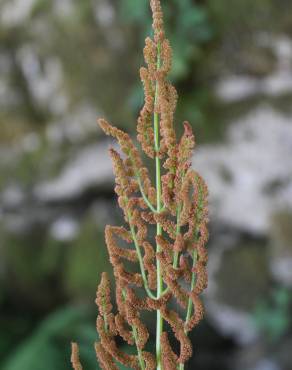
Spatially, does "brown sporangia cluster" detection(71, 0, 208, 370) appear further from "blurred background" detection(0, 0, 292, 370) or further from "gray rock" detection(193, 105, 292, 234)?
"gray rock" detection(193, 105, 292, 234)

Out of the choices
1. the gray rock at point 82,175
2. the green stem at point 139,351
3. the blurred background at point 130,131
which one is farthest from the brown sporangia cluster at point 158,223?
the gray rock at point 82,175

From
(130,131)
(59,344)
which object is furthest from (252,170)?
(59,344)

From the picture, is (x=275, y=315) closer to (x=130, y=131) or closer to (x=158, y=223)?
(x=130, y=131)

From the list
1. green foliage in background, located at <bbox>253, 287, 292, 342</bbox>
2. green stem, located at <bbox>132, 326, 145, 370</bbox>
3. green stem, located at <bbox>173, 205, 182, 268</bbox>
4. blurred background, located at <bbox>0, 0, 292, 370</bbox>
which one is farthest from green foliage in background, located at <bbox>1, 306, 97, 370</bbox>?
green stem, located at <bbox>173, 205, 182, 268</bbox>

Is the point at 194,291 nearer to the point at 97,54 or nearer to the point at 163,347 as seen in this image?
the point at 163,347

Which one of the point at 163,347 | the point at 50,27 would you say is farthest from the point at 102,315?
the point at 50,27

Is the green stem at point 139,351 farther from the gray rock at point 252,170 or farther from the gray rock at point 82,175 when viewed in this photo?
the gray rock at point 82,175
